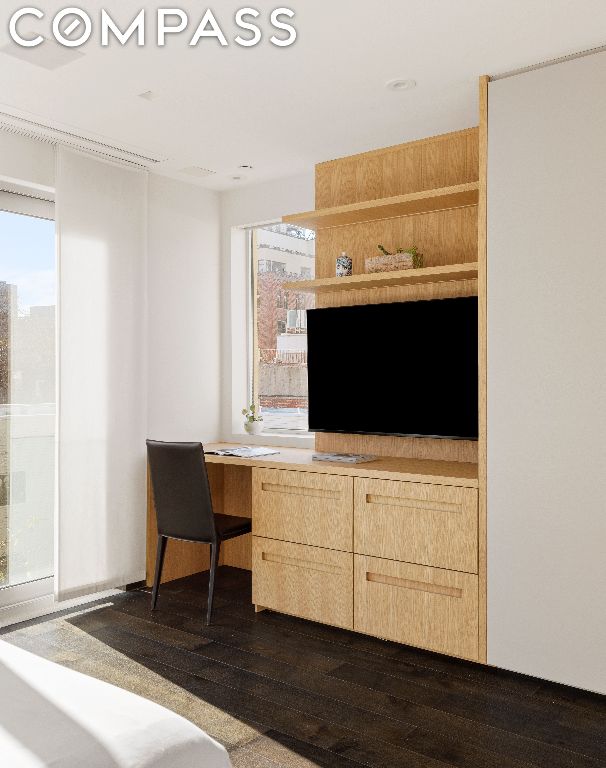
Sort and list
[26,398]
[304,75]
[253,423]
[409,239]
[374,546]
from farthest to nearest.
A: [253,423] < [26,398] < [409,239] < [374,546] < [304,75]

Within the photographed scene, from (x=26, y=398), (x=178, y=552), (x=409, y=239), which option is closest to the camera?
(x=409, y=239)

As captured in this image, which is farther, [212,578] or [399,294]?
[399,294]

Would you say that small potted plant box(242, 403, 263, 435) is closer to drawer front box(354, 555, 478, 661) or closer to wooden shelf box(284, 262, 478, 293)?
wooden shelf box(284, 262, 478, 293)

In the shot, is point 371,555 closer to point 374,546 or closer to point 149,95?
point 374,546

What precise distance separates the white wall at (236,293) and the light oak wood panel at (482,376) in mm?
1931

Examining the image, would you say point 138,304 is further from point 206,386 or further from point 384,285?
point 384,285

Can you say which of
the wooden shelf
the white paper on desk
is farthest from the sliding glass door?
the wooden shelf

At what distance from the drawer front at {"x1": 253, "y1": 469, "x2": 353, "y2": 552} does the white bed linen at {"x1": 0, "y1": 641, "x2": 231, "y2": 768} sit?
195cm

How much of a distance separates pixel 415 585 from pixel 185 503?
1.30 m

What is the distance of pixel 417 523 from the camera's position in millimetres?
3221

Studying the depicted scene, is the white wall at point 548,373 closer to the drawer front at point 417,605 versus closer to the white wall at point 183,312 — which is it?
the drawer front at point 417,605

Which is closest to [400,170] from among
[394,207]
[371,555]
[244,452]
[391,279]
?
Result: [394,207]

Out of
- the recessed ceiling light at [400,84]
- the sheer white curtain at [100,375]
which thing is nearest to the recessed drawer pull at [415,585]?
the sheer white curtain at [100,375]

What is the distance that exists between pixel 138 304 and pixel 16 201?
88cm
